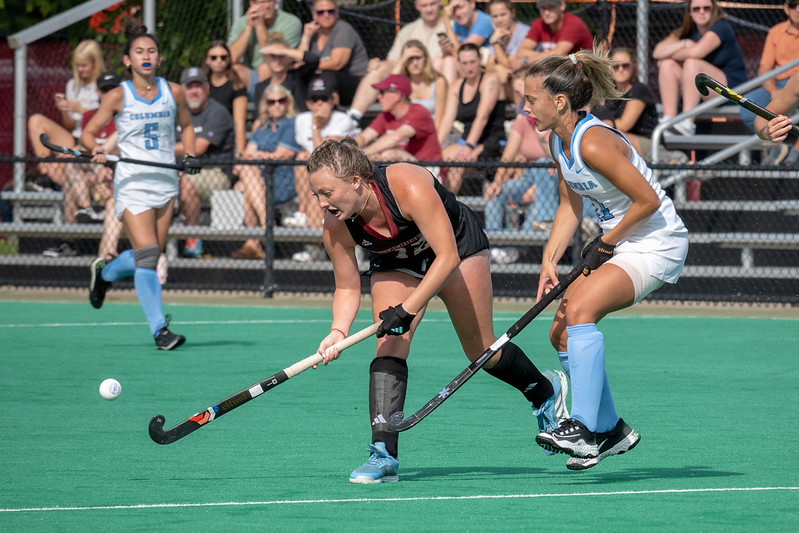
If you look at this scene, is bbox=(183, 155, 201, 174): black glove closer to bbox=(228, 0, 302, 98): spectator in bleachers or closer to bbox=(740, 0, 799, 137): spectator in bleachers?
bbox=(228, 0, 302, 98): spectator in bleachers

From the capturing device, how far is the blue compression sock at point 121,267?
916 cm

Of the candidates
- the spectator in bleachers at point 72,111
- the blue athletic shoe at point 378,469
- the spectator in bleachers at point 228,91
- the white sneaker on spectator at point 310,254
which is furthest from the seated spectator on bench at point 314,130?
the blue athletic shoe at point 378,469

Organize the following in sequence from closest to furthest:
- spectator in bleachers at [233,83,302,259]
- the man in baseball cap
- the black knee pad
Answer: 1. the black knee pad
2. the man in baseball cap
3. spectator in bleachers at [233,83,302,259]

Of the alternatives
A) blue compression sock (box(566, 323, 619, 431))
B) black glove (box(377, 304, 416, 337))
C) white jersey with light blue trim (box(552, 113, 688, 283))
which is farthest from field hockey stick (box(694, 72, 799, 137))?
black glove (box(377, 304, 416, 337))

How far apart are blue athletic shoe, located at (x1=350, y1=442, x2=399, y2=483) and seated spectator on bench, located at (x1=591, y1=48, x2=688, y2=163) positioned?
6.97 metres

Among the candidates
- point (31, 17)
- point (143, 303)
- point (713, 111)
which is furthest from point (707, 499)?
point (31, 17)

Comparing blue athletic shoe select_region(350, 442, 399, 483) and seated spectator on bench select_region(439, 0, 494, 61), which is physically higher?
seated spectator on bench select_region(439, 0, 494, 61)

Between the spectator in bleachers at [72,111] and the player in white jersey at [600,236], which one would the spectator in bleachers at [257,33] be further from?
the player in white jersey at [600,236]

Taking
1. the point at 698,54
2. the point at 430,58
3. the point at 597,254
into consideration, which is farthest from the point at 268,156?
the point at 597,254

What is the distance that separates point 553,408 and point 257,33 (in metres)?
9.20

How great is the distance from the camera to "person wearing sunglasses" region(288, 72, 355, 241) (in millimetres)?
12398

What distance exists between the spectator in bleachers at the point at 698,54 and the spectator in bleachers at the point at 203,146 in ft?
14.3

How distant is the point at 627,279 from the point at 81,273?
937 cm

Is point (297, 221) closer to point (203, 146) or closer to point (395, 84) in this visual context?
point (203, 146)
